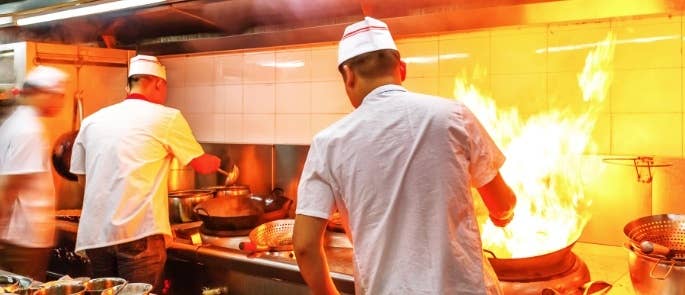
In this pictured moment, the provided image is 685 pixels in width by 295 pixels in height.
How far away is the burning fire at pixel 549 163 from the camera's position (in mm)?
2568

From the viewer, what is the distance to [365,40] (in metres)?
1.53

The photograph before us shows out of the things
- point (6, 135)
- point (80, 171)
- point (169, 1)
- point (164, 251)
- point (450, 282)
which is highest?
point (169, 1)

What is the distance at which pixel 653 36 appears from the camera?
2.47 m

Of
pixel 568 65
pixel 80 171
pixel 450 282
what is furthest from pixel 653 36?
pixel 80 171

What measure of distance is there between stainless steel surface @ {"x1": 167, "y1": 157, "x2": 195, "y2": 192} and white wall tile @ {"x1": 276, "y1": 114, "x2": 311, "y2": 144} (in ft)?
2.64

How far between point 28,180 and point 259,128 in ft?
5.09

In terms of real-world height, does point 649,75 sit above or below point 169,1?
below

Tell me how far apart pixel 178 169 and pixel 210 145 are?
0.94 feet

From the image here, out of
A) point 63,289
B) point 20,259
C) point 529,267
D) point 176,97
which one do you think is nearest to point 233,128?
point 176,97

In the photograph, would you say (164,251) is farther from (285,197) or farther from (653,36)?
(653,36)

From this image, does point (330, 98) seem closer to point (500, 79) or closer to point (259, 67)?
point (259, 67)

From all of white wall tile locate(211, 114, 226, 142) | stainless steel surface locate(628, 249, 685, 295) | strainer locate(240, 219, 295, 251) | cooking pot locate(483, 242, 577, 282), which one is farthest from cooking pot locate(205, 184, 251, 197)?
stainless steel surface locate(628, 249, 685, 295)

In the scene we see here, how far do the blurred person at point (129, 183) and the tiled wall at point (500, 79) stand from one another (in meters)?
1.05

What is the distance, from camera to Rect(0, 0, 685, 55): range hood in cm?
A: 255
